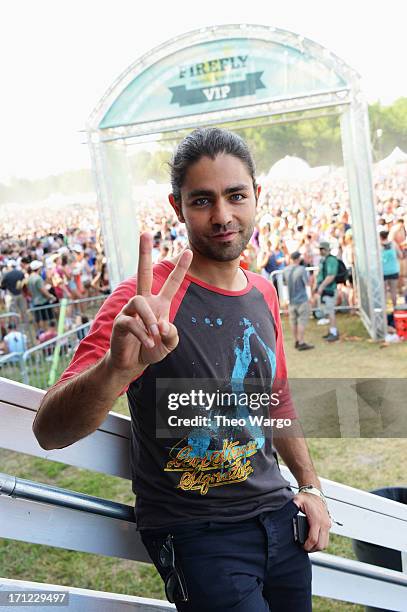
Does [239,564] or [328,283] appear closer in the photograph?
[239,564]

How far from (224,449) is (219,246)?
1.62 ft

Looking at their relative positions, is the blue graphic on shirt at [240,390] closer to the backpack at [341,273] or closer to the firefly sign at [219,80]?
the firefly sign at [219,80]

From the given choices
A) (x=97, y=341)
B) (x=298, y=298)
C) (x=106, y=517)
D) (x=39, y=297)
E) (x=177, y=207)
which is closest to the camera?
(x=97, y=341)

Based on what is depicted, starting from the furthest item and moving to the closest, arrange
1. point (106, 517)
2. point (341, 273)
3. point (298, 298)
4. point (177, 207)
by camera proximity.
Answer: point (341, 273) → point (298, 298) → point (177, 207) → point (106, 517)

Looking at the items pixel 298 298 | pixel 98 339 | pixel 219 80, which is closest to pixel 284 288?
pixel 298 298

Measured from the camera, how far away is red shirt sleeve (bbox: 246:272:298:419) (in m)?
1.65

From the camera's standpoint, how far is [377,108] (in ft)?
31.9

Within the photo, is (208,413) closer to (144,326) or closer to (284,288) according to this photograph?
(144,326)

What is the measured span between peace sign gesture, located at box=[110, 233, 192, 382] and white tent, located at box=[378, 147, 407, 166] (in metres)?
8.62

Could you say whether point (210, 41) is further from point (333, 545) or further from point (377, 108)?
Answer: point (333, 545)

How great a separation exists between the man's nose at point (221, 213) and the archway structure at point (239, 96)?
6853 millimetres

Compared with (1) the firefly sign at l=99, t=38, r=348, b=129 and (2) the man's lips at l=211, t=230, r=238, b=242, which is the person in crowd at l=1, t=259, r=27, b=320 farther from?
(2) the man's lips at l=211, t=230, r=238, b=242

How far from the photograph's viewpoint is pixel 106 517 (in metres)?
1.38

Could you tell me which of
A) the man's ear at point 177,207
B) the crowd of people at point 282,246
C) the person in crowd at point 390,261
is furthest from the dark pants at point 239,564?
the person in crowd at point 390,261
